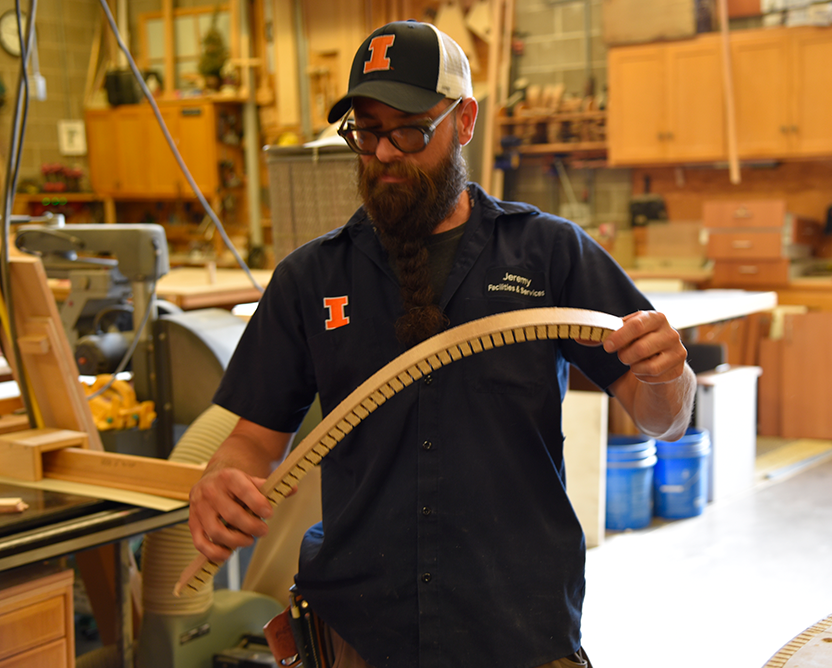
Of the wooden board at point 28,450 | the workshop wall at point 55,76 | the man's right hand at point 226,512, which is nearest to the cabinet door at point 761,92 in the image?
the wooden board at point 28,450

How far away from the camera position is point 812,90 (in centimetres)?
539

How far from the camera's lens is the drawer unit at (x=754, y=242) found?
5234mm

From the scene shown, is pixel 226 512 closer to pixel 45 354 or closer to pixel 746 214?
pixel 45 354

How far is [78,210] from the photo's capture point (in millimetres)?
8891

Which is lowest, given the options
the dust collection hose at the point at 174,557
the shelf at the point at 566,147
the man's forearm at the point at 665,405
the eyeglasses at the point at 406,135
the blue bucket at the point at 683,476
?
the blue bucket at the point at 683,476

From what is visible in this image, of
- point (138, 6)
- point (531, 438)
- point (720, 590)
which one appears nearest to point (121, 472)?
point (531, 438)

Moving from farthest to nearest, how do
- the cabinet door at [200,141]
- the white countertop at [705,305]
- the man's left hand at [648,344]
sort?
the cabinet door at [200,141] → the white countertop at [705,305] → the man's left hand at [648,344]

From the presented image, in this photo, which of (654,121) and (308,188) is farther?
(654,121)

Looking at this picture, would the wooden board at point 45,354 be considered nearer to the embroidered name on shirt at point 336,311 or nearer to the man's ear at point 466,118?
the embroidered name on shirt at point 336,311

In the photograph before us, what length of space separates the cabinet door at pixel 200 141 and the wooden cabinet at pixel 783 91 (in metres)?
4.64

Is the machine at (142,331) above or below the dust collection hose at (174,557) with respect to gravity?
above

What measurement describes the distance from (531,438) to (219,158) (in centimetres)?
731

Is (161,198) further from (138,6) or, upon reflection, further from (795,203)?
(795,203)

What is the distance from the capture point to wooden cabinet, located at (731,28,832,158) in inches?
212
